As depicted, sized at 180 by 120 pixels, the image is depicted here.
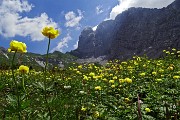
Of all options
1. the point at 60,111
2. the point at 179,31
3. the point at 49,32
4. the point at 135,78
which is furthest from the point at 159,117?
the point at 179,31

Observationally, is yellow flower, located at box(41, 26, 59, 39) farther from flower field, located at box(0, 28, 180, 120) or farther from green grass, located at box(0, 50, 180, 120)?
green grass, located at box(0, 50, 180, 120)

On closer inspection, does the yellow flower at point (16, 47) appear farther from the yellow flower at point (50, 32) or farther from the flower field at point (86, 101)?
the yellow flower at point (50, 32)

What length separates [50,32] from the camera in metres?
3.55

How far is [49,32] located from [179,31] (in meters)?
173

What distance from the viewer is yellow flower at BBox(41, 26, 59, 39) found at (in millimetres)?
3529

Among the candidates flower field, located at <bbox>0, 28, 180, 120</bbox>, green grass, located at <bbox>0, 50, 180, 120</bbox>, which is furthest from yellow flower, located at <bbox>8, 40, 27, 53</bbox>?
green grass, located at <bbox>0, 50, 180, 120</bbox>

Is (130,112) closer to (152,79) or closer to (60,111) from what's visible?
(60,111)

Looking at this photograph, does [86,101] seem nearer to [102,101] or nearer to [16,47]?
[102,101]

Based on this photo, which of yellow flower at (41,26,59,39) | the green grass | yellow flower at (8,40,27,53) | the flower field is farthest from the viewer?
the green grass

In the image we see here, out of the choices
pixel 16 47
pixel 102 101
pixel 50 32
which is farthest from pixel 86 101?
pixel 16 47

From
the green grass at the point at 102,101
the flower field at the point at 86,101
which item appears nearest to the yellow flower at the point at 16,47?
the flower field at the point at 86,101

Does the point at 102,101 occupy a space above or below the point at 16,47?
below

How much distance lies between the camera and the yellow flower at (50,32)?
3.53m

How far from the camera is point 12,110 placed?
2469 millimetres
